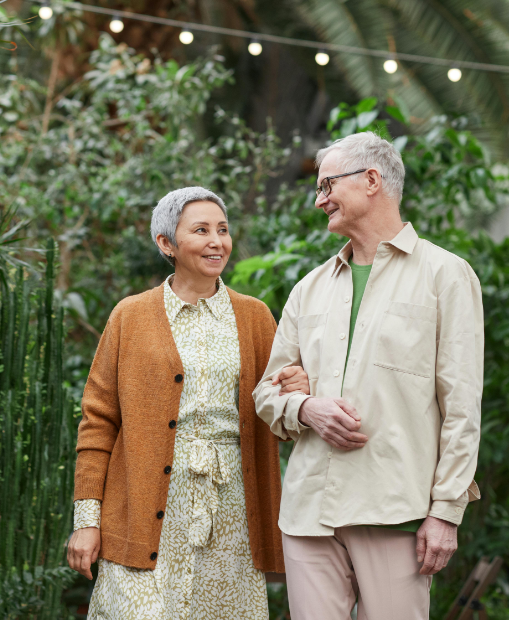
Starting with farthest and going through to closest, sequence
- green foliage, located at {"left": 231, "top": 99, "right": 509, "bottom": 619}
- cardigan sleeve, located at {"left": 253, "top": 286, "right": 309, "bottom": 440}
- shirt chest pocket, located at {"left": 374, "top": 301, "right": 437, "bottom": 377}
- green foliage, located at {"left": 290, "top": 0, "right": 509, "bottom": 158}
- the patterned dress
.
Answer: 1. green foliage, located at {"left": 290, "top": 0, "right": 509, "bottom": 158}
2. green foliage, located at {"left": 231, "top": 99, "right": 509, "bottom": 619}
3. the patterned dress
4. cardigan sleeve, located at {"left": 253, "top": 286, "right": 309, "bottom": 440}
5. shirt chest pocket, located at {"left": 374, "top": 301, "right": 437, "bottom": 377}

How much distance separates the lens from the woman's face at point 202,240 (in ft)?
7.45

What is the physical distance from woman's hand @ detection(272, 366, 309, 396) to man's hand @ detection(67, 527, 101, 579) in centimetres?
74

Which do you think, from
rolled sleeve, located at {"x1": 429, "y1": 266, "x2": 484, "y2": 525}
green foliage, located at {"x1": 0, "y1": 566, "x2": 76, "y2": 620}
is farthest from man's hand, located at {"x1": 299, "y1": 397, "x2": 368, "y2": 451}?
green foliage, located at {"x1": 0, "y1": 566, "x2": 76, "y2": 620}

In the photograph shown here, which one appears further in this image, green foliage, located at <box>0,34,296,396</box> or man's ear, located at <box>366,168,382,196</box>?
green foliage, located at <box>0,34,296,396</box>

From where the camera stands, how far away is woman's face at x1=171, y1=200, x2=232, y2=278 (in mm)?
2270

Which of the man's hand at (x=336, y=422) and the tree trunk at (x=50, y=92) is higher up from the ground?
the tree trunk at (x=50, y=92)

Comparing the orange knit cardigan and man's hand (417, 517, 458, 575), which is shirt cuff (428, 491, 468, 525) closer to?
man's hand (417, 517, 458, 575)

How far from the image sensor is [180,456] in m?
2.18

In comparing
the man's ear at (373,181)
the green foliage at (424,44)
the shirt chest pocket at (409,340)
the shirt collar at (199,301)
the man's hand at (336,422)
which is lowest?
the man's hand at (336,422)

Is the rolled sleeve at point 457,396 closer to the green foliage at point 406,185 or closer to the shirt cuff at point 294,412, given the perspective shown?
the shirt cuff at point 294,412

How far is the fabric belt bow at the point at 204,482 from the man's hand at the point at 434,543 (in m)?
0.64

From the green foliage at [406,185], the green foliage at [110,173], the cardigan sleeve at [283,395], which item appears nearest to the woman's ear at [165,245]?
the cardigan sleeve at [283,395]

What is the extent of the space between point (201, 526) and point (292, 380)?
541mm

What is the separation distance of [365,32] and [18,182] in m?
3.03
